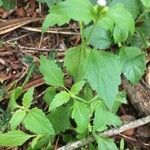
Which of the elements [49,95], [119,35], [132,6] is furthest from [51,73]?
[132,6]

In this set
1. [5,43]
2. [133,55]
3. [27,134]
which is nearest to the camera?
[27,134]

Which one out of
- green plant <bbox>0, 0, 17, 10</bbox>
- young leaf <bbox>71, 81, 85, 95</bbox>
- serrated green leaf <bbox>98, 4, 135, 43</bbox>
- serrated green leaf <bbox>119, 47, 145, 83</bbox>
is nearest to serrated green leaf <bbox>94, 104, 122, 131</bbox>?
young leaf <bbox>71, 81, 85, 95</bbox>

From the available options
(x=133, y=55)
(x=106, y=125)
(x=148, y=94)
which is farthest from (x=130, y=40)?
(x=106, y=125)

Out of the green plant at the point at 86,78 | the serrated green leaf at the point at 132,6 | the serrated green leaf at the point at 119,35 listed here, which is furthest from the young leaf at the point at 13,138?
the serrated green leaf at the point at 132,6

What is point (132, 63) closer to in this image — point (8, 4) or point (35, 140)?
point (35, 140)

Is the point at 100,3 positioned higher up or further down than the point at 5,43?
higher up

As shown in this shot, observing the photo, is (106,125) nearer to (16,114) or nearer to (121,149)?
(121,149)

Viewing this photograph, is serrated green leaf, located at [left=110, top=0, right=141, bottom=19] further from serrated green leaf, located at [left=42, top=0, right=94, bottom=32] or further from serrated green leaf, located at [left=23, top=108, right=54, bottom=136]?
serrated green leaf, located at [left=23, top=108, right=54, bottom=136]
